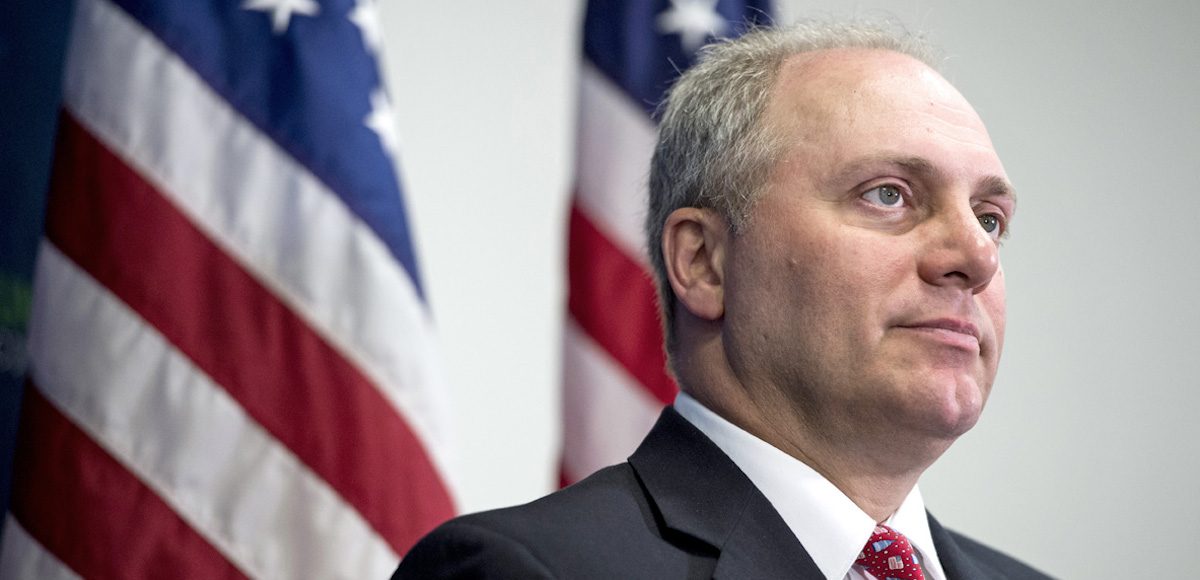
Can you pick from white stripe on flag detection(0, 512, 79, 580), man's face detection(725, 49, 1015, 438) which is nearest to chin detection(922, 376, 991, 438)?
man's face detection(725, 49, 1015, 438)

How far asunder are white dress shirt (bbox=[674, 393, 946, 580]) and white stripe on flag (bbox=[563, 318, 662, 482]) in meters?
1.09

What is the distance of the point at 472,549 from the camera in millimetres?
1354

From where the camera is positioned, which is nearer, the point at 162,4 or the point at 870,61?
the point at 870,61

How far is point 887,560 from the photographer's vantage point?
5.02ft

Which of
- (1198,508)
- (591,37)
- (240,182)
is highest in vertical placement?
(591,37)

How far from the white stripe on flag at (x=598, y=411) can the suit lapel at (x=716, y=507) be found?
3.52 ft

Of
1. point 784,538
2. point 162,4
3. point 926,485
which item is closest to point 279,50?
point 162,4

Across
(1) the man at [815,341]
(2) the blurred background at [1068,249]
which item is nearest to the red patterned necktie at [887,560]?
(1) the man at [815,341]

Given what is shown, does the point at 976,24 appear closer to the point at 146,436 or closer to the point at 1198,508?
the point at 1198,508

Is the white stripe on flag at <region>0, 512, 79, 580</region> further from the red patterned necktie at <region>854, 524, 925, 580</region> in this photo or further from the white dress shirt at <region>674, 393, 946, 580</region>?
the red patterned necktie at <region>854, 524, 925, 580</region>

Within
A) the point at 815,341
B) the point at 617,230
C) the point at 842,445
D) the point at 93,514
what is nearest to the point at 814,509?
the point at 842,445

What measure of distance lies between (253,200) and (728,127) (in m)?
0.96

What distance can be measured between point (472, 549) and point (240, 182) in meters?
1.15

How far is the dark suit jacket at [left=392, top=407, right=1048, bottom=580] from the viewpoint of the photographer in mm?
1354
